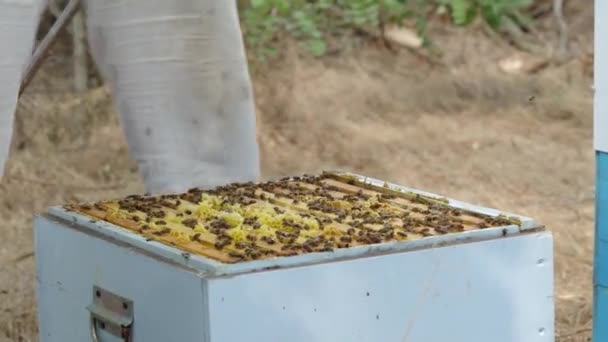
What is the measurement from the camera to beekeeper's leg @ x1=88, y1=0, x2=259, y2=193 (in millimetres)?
1929

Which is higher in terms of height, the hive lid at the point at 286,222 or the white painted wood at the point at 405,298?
the hive lid at the point at 286,222

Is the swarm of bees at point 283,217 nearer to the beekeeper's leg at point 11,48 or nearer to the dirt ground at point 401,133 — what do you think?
the beekeeper's leg at point 11,48

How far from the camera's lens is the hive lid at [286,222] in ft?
4.64

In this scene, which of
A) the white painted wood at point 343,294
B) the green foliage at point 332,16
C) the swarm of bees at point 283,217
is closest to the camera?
the white painted wood at point 343,294

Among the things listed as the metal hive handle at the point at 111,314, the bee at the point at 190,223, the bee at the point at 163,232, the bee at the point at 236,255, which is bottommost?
the metal hive handle at the point at 111,314

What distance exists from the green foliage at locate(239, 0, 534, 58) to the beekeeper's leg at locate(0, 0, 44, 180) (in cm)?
151

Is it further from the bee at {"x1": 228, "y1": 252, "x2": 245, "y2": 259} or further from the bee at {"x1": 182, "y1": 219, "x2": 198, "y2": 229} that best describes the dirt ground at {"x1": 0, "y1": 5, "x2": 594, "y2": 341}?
the bee at {"x1": 228, "y1": 252, "x2": 245, "y2": 259}

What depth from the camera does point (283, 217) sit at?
5.24ft

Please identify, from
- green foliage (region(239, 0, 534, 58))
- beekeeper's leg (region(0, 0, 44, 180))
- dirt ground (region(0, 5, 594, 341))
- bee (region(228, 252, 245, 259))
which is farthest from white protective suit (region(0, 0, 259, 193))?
green foliage (region(239, 0, 534, 58))

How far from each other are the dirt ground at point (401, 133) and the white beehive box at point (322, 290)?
1342 mm

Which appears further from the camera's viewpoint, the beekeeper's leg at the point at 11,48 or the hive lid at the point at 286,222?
the beekeeper's leg at the point at 11,48

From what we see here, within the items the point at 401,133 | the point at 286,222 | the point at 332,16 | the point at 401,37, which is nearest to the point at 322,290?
the point at 286,222

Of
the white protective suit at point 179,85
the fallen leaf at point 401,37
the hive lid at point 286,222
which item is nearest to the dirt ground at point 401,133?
the fallen leaf at point 401,37

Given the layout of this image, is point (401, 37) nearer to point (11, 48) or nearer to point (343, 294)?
point (11, 48)
